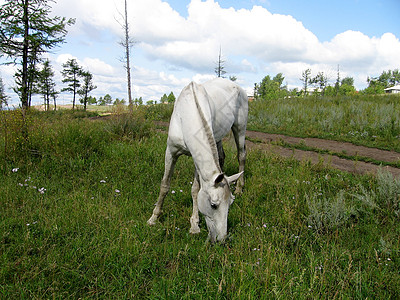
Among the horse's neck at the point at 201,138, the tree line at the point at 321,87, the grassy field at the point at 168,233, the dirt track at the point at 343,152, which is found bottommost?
the grassy field at the point at 168,233

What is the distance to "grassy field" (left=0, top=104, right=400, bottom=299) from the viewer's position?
1.99m

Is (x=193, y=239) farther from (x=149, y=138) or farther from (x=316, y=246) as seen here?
(x=149, y=138)

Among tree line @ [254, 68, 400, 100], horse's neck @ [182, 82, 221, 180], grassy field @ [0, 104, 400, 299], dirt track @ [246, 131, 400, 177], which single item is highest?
tree line @ [254, 68, 400, 100]

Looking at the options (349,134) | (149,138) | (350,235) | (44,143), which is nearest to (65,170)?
(44,143)

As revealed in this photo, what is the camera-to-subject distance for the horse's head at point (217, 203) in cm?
239

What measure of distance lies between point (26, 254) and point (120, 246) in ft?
2.90

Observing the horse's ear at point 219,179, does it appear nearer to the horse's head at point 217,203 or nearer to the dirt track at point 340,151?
the horse's head at point 217,203

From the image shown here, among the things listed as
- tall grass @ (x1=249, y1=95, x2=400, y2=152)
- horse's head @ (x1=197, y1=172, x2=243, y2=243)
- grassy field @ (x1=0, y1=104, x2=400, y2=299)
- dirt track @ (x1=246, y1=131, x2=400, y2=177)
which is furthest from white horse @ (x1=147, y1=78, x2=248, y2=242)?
tall grass @ (x1=249, y1=95, x2=400, y2=152)

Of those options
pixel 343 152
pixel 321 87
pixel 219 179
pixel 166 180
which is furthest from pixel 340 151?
pixel 321 87

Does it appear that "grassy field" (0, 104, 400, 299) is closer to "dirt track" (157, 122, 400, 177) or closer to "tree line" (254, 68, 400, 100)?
"dirt track" (157, 122, 400, 177)

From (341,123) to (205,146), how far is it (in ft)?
33.7

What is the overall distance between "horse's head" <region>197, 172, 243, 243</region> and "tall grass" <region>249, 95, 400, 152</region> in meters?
7.55

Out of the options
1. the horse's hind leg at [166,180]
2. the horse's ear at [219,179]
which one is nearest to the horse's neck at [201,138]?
the horse's ear at [219,179]

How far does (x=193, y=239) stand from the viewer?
9.26ft
